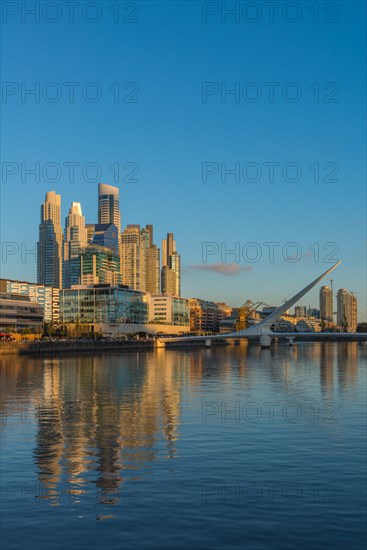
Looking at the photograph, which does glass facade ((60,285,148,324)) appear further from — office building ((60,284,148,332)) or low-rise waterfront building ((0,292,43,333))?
low-rise waterfront building ((0,292,43,333))

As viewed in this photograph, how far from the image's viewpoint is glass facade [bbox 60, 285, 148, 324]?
18500 centimetres

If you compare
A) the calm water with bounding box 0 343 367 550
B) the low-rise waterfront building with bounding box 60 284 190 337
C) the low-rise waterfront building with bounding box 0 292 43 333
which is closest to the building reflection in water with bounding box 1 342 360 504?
the calm water with bounding box 0 343 367 550

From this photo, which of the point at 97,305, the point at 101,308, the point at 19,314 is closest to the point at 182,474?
the point at 19,314

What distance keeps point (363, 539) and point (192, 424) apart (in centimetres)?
1492

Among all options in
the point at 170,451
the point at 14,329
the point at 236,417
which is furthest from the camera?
the point at 14,329

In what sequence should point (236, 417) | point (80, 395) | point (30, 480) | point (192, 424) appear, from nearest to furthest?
point (30, 480) → point (192, 424) → point (236, 417) → point (80, 395)

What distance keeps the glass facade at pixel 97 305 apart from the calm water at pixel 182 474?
5842 inches

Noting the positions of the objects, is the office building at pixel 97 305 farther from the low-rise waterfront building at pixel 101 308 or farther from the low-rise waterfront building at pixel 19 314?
the low-rise waterfront building at pixel 19 314

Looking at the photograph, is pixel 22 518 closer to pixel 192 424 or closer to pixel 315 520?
pixel 315 520

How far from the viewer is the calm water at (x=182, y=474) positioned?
14117 mm

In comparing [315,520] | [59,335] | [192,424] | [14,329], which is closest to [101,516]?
[315,520]

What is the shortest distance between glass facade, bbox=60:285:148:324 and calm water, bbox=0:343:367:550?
148 m

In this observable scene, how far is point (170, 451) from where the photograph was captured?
22156mm

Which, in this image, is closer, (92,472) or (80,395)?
(92,472)
